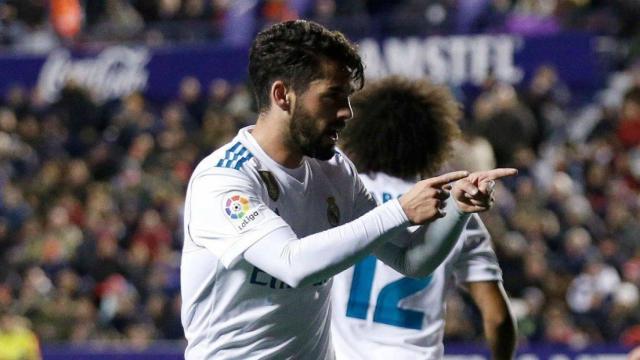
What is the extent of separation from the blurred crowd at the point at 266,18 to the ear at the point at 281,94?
1225cm

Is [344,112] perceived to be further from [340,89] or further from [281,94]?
[281,94]

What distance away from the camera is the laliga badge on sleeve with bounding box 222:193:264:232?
400 centimetres

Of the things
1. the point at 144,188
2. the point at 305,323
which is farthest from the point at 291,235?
the point at 144,188

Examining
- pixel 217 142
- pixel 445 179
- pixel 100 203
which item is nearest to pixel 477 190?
pixel 445 179

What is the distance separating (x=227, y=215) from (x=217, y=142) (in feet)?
36.6

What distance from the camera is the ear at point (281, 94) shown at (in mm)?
4199

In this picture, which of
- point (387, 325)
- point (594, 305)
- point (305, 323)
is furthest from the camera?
point (594, 305)

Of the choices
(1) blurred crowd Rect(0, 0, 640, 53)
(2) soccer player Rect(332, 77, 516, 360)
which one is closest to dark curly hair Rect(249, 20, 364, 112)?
(2) soccer player Rect(332, 77, 516, 360)

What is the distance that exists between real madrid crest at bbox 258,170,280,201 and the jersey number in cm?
104

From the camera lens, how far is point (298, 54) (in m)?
4.16

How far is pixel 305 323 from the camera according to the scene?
14.0 ft

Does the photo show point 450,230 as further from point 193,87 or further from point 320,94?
point 193,87

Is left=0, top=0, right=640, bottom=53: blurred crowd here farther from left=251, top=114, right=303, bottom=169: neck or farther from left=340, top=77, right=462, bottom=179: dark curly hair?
left=251, top=114, right=303, bottom=169: neck

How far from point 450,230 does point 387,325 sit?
3.21 feet
